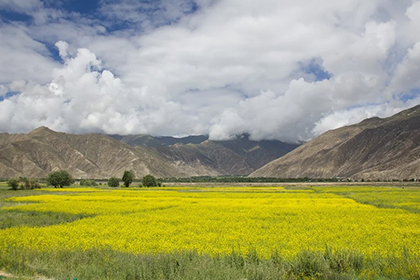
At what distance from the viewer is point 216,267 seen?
1141 cm

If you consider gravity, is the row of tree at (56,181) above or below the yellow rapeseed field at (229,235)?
above

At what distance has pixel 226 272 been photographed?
10.9 m

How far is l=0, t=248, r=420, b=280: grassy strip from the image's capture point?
37.0 ft

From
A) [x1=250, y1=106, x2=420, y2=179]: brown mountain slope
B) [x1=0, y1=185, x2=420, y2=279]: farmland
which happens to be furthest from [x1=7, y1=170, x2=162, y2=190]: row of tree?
[x1=250, y1=106, x2=420, y2=179]: brown mountain slope

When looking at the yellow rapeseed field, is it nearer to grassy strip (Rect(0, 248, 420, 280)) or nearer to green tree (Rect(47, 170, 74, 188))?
grassy strip (Rect(0, 248, 420, 280))

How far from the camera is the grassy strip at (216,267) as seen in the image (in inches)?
444

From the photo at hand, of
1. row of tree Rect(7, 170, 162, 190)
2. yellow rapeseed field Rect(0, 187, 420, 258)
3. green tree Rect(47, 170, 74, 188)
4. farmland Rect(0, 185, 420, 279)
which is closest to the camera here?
farmland Rect(0, 185, 420, 279)

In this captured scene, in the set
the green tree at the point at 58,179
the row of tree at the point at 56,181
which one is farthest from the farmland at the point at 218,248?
the green tree at the point at 58,179

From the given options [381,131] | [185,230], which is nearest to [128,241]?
[185,230]

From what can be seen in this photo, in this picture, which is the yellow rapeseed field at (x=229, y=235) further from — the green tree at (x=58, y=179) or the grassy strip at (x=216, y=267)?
the green tree at (x=58, y=179)

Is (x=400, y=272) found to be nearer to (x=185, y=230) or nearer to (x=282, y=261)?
(x=282, y=261)

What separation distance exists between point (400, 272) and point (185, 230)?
494 inches

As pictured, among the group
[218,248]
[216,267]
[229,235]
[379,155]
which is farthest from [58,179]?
[379,155]

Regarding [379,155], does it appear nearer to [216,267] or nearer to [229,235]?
[229,235]
